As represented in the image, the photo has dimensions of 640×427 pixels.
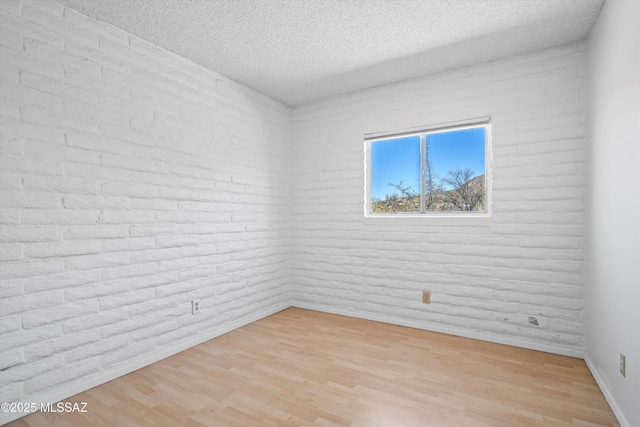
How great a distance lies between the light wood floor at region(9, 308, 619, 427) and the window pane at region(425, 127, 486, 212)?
1.29 metres

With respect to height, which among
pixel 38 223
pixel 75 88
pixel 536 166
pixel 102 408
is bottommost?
pixel 102 408

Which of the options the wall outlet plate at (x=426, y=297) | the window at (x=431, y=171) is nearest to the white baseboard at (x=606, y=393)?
the wall outlet plate at (x=426, y=297)

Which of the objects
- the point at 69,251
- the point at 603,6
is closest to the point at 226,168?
the point at 69,251

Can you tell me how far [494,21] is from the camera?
2.26 meters

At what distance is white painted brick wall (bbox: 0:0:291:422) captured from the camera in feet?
5.94

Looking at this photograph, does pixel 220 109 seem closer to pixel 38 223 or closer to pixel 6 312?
pixel 38 223

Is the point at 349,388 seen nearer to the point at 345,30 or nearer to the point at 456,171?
the point at 456,171

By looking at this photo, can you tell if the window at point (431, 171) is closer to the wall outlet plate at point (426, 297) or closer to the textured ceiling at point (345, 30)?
the textured ceiling at point (345, 30)

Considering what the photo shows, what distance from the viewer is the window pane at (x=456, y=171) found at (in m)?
3.04

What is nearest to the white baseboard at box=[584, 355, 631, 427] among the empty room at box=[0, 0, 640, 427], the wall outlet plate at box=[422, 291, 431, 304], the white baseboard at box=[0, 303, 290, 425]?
the empty room at box=[0, 0, 640, 427]

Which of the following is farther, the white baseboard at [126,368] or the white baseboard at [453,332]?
the white baseboard at [453,332]

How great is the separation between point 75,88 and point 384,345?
2.98m

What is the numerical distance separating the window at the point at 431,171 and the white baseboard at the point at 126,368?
1.91 metres

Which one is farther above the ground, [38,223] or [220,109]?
[220,109]
